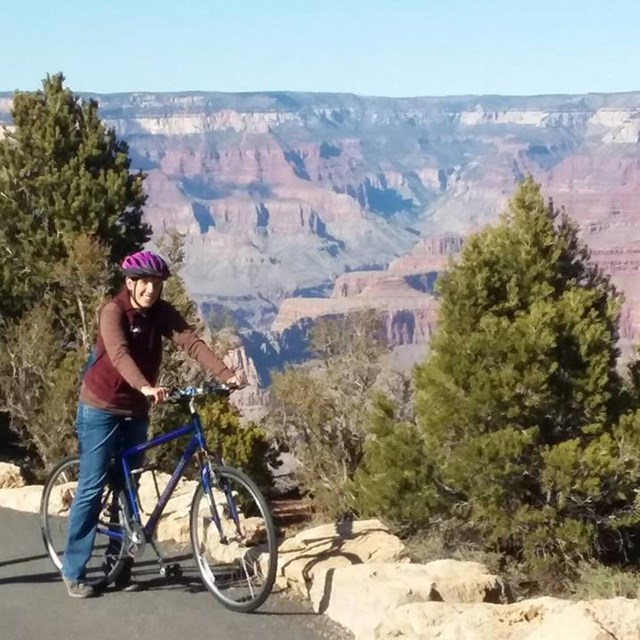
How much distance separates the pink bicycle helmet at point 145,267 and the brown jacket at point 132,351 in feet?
0.55

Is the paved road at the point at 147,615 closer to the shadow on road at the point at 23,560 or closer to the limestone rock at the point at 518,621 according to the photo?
the shadow on road at the point at 23,560

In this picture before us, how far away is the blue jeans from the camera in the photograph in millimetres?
5223

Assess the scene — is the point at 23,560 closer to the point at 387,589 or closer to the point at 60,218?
the point at 387,589

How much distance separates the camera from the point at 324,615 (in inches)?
205

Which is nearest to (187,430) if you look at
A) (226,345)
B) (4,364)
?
(4,364)

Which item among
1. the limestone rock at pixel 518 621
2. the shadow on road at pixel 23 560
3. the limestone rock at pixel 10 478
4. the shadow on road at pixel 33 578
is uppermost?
the limestone rock at pixel 518 621

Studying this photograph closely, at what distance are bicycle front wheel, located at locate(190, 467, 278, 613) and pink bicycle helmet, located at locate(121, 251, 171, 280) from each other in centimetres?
95

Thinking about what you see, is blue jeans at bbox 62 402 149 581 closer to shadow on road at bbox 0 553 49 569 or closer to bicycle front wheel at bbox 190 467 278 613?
bicycle front wheel at bbox 190 467 278 613

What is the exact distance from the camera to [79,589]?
18.2ft

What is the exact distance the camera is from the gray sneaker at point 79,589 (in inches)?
218

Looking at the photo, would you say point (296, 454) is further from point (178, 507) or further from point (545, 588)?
point (178, 507)

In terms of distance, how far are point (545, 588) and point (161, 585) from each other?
4014mm

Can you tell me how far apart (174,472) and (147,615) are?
727 millimetres

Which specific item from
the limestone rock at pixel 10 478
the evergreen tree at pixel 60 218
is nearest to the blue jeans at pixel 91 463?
the limestone rock at pixel 10 478
